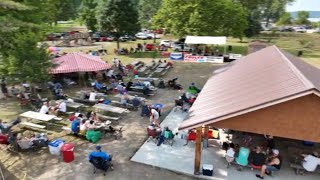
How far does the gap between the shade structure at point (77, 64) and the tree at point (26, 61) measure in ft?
8.67

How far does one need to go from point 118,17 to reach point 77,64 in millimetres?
17642

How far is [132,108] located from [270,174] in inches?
394

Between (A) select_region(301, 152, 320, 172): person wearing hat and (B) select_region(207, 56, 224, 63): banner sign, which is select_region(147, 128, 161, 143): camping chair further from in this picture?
(B) select_region(207, 56, 224, 63): banner sign

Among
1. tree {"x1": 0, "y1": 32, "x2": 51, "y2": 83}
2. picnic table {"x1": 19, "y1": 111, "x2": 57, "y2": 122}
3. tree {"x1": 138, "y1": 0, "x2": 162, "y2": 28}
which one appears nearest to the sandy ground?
picnic table {"x1": 19, "y1": 111, "x2": 57, "y2": 122}

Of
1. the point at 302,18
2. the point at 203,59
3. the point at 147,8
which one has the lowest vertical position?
the point at 203,59

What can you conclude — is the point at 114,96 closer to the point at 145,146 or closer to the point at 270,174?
the point at 145,146

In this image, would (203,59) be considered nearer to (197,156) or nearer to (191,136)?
(191,136)

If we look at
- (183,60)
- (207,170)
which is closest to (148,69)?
(183,60)

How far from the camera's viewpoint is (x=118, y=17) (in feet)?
128

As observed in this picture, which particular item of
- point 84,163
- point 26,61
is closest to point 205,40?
point 26,61

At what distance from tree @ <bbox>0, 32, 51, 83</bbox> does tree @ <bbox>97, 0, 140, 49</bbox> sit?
67.4ft

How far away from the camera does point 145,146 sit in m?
13.8

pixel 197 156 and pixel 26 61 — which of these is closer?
pixel 197 156

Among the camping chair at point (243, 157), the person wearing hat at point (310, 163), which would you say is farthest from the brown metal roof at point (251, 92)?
the person wearing hat at point (310, 163)
